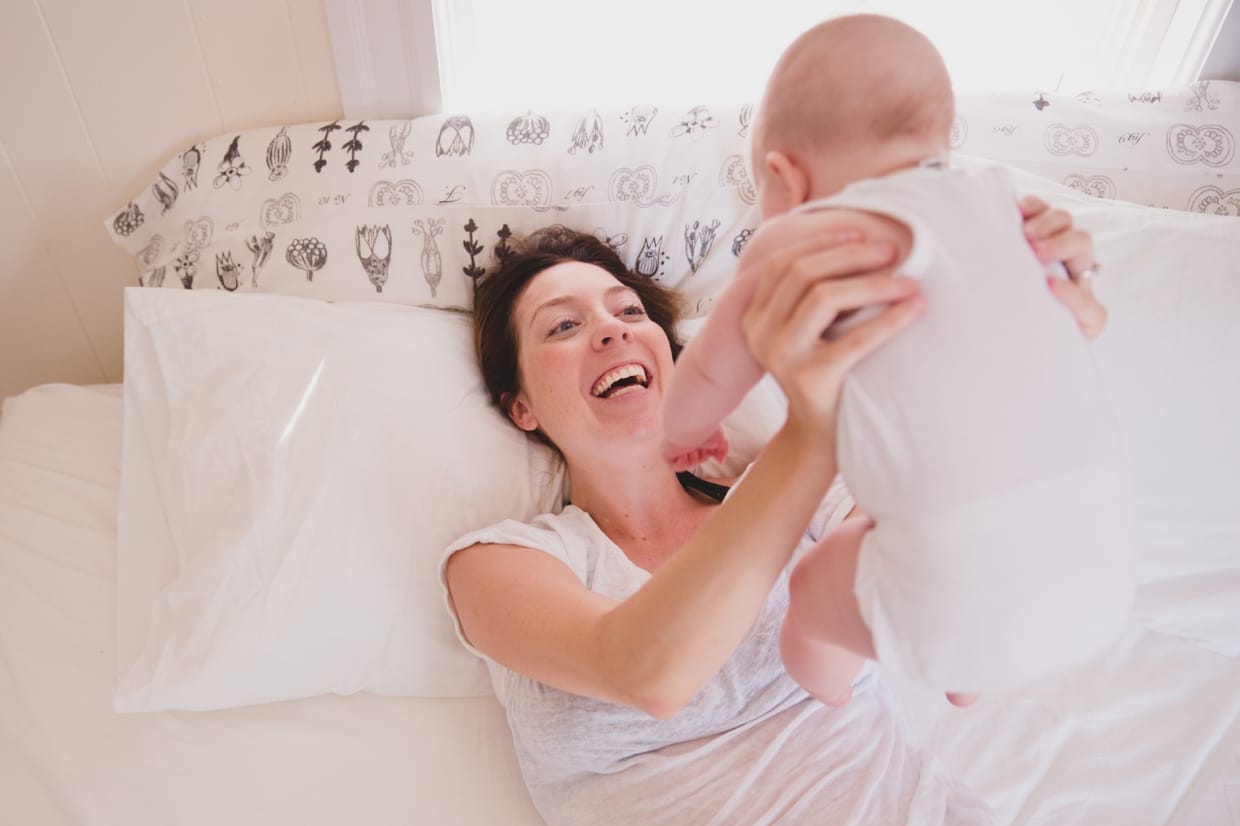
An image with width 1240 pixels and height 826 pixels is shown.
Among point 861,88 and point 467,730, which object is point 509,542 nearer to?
point 467,730

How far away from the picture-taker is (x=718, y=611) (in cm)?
70

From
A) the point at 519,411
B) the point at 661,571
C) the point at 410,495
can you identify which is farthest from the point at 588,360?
the point at 661,571

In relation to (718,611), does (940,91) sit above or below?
above

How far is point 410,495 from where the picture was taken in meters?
1.17

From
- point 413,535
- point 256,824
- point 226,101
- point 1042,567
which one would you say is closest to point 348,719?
point 256,824

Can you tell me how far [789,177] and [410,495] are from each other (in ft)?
2.48

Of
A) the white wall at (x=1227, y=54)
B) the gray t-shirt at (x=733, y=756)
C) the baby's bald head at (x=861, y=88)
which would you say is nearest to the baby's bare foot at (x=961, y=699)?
the gray t-shirt at (x=733, y=756)

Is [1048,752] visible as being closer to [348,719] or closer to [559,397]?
[559,397]

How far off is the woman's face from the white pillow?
158mm

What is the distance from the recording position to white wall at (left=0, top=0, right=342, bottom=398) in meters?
1.48

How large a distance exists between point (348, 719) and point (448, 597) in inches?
10.8

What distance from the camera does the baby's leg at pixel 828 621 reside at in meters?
0.70

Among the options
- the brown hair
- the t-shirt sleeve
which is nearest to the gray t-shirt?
the t-shirt sleeve

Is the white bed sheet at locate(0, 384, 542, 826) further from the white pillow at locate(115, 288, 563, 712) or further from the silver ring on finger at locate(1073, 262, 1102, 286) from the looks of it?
the silver ring on finger at locate(1073, 262, 1102, 286)
